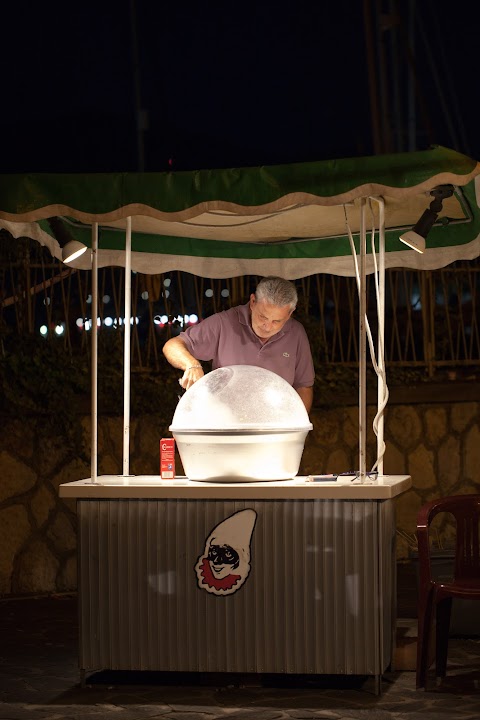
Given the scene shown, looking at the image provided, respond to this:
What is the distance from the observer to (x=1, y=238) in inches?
345

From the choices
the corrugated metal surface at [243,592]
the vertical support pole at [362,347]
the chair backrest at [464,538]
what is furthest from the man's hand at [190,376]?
the chair backrest at [464,538]

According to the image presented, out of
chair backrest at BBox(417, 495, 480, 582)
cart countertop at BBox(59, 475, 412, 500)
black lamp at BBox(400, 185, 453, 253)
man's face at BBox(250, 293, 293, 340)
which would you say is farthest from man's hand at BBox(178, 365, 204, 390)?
chair backrest at BBox(417, 495, 480, 582)

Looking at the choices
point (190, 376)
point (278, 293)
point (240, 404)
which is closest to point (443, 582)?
point (240, 404)

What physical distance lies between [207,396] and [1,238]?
403 centimetres

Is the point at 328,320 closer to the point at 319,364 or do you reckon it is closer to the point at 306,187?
the point at 319,364

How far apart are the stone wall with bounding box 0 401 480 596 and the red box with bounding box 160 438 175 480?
2.93 m

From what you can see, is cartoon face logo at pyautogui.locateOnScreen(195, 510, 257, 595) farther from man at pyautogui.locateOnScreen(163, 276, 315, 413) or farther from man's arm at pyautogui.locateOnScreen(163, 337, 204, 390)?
man at pyautogui.locateOnScreen(163, 276, 315, 413)

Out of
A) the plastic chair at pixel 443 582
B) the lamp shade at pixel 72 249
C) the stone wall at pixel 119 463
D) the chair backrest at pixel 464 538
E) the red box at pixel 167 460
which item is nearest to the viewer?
the plastic chair at pixel 443 582

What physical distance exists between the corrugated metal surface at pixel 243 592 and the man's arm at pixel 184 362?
0.86 metres

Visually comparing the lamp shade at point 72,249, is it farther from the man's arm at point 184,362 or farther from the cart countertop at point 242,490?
the cart countertop at point 242,490

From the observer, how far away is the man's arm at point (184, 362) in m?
5.99

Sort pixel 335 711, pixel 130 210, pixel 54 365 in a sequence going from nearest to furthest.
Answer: pixel 335 711 → pixel 130 210 → pixel 54 365

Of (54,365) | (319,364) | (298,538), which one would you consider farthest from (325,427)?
(298,538)

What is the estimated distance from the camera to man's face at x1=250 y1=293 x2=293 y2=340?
246 inches
